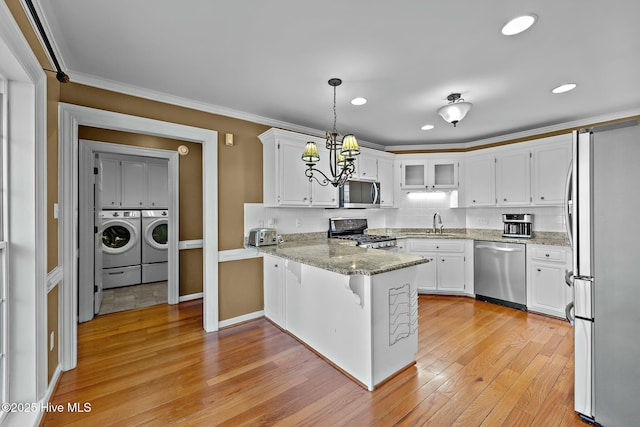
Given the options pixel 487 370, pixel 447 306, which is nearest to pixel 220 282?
pixel 487 370

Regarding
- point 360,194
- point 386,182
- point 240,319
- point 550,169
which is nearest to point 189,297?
point 240,319

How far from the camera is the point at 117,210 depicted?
16.2 ft

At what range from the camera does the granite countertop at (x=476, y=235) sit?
3660 mm

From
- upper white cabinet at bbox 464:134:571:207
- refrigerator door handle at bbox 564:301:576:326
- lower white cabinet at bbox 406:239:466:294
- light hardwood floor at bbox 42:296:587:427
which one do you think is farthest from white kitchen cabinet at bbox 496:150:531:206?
refrigerator door handle at bbox 564:301:576:326

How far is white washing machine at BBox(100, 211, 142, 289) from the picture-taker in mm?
4824

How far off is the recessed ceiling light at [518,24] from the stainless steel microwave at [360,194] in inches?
96.6

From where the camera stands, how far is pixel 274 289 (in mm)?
3328

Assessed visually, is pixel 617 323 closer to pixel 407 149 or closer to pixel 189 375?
pixel 189 375

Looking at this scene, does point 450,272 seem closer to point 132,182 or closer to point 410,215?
point 410,215

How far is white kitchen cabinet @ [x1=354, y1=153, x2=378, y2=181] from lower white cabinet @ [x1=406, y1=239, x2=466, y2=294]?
1.18 m

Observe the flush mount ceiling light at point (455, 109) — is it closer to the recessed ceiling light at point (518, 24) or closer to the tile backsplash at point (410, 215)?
the recessed ceiling light at point (518, 24)

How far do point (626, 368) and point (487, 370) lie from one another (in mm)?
890

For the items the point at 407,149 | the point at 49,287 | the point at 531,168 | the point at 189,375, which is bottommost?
the point at 189,375

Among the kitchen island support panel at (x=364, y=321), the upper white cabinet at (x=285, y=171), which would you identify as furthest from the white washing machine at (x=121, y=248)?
the kitchen island support panel at (x=364, y=321)
